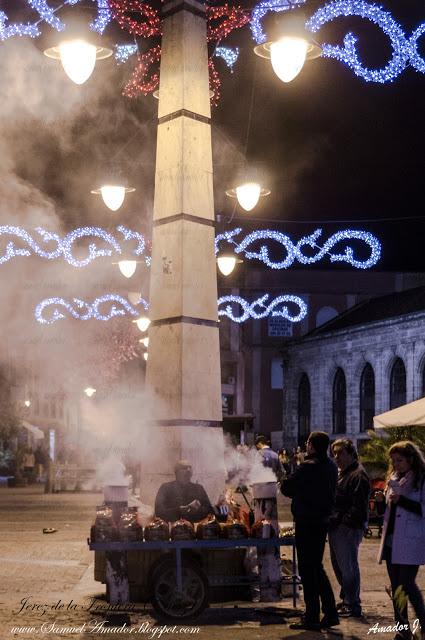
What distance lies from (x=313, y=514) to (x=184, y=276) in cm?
317

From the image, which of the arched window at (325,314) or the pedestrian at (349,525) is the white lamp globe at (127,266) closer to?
the pedestrian at (349,525)

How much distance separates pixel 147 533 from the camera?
35.9 feet

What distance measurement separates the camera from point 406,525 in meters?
9.23

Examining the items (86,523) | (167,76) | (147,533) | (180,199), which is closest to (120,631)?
(147,533)

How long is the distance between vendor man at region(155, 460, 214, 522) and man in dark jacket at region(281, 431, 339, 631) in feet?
4.01

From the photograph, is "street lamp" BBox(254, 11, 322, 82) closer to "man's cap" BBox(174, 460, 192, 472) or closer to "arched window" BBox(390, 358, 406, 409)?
"man's cap" BBox(174, 460, 192, 472)

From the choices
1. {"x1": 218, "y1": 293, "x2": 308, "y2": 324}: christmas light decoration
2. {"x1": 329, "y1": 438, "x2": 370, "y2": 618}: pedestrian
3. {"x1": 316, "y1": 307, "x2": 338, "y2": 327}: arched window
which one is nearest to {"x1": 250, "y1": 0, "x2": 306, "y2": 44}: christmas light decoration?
{"x1": 329, "y1": 438, "x2": 370, "y2": 618}: pedestrian

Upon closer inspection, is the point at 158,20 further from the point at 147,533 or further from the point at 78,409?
the point at 78,409

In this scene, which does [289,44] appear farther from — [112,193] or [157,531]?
[157,531]

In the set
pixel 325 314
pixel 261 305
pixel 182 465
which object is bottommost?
pixel 182 465

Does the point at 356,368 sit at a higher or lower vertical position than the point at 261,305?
higher

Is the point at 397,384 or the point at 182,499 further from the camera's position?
the point at 397,384

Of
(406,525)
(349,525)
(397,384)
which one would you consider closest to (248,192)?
(349,525)

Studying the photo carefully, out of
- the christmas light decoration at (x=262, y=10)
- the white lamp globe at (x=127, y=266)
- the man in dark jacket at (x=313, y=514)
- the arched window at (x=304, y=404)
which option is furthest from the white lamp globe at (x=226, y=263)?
the arched window at (x=304, y=404)
